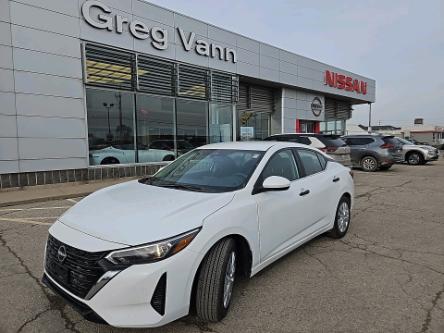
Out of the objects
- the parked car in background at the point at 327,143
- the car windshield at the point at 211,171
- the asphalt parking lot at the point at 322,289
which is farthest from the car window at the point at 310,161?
the parked car in background at the point at 327,143

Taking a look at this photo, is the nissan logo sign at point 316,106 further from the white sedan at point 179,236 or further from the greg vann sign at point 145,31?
the white sedan at point 179,236

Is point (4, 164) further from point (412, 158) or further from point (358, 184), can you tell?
point (412, 158)

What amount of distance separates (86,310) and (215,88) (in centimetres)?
1401

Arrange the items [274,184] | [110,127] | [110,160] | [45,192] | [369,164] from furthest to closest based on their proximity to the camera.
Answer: [369,164], [110,160], [110,127], [45,192], [274,184]

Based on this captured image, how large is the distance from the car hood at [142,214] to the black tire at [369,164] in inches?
570

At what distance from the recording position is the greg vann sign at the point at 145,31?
11.2 metres

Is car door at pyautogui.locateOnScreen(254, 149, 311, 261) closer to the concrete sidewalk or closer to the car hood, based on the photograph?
the car hood

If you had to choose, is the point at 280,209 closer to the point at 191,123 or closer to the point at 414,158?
the point at 191,123

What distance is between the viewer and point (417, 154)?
→ 20250 millimetres

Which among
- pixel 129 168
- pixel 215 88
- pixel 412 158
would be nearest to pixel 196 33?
pixel 215 88

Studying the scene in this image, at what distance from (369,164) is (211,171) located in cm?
1410

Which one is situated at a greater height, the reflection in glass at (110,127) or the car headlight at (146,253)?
the reflection in glass at (110,127)

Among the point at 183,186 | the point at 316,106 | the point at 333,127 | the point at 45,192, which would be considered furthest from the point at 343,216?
the point at 333,127

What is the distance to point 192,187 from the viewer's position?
357 cm
